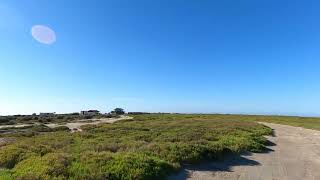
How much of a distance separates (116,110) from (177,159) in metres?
143

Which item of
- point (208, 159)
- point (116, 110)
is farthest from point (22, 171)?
point (116, 110)

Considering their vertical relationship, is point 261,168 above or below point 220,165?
below

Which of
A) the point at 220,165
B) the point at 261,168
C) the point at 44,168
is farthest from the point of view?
the point at 220,165

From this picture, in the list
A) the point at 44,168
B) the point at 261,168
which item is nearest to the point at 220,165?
the point at 261,168

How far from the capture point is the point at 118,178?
15.8 meters

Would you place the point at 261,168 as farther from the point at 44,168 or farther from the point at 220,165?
the point at 44,168

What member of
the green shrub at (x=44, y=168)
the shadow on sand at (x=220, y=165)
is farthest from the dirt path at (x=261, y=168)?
the green shrub at (x=44, y=168)

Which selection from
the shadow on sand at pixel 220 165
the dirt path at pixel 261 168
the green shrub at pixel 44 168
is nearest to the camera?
the green shrub at pixel 44 168

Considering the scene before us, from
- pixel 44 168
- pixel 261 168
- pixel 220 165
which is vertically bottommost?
pixel 261 168

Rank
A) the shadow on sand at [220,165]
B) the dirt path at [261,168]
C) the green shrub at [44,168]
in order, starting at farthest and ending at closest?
the dirt path at [261,168], the shadow on sand at [220,165], the green shrub at [44,168]

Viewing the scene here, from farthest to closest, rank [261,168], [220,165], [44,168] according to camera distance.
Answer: [220,165]
[261,168]
[44,168]

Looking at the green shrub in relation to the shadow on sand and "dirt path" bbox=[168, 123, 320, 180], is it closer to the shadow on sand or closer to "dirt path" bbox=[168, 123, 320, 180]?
the shadow on sand

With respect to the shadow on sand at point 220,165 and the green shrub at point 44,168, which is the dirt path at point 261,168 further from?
the green shrub at point 44,168

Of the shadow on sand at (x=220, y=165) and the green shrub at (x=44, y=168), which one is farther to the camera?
the shadow on sand at (x=220, y=165)
